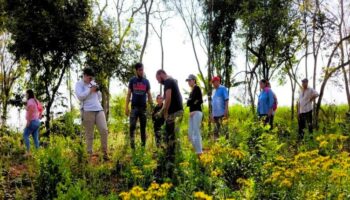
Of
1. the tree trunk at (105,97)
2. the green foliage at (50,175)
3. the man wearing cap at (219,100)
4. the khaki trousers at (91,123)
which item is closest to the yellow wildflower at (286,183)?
the green foliage at (50,175)

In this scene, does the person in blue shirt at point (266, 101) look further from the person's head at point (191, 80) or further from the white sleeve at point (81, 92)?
the white sleeve at point (81, 92)

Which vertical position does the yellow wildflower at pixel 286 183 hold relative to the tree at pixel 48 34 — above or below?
below

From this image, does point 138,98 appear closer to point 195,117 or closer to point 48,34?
point 195,117

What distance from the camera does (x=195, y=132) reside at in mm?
9383

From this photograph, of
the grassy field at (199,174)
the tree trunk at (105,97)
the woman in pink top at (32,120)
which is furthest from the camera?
the tree trunk at (105,97)

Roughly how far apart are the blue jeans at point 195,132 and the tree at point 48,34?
5752mm

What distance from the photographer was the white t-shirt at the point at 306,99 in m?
13.6

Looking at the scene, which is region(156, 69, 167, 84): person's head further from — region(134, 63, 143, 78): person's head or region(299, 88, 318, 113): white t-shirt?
region(299, 88, 318, 113): white t-shirt

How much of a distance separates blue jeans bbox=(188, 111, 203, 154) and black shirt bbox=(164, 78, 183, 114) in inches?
17.3

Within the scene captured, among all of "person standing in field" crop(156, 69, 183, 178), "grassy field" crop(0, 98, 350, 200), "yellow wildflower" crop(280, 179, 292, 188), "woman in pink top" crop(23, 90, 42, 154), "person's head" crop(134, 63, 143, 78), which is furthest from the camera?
"woman in pink top" crop(23, 90, 42, 154)

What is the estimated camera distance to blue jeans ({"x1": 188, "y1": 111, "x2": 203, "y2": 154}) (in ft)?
30.7

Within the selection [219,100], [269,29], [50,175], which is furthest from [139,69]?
[269,29]

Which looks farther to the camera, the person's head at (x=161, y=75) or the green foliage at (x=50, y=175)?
the person's head at (x=161, y=75)

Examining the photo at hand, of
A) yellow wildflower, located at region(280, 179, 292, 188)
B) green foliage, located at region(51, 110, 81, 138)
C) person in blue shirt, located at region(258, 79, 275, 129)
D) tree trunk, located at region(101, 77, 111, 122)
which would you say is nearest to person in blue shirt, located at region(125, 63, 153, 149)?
person in blue shirt, located at region(258, 79, 275, 129)
